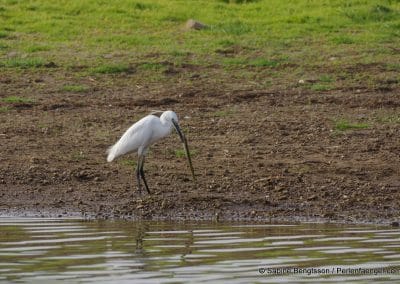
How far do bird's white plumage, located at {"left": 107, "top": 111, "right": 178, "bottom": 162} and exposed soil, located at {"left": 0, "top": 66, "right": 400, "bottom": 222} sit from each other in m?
0.30

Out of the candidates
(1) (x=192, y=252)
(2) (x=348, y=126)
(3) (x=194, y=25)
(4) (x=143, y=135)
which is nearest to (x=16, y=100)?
(4) (x=143, y=135)

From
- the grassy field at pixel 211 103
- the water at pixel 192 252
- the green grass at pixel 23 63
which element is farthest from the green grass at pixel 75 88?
the water at pixel 192 252

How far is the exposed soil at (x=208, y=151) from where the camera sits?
1048 cm

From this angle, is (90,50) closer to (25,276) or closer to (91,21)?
(91,21)

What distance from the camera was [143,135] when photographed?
11.2 metres

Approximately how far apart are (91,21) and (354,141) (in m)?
6.66

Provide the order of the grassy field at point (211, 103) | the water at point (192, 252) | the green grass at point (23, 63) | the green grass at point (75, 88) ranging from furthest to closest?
the green grass at point (23, 63), the green grass at point (75, 88), the grassy field at point (211, 103), the water at point (192, 252)

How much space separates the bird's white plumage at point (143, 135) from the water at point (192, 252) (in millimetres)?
1261

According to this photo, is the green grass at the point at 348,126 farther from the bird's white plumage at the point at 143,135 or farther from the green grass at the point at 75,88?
the green grass at the point at 75,88

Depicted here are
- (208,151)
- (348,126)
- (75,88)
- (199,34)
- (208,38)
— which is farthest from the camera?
(199,34)

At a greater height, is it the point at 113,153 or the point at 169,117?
the point at 169,117

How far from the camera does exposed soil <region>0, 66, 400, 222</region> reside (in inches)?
412

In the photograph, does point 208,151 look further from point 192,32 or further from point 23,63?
point 192,32

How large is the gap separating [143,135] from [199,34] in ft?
19.7
